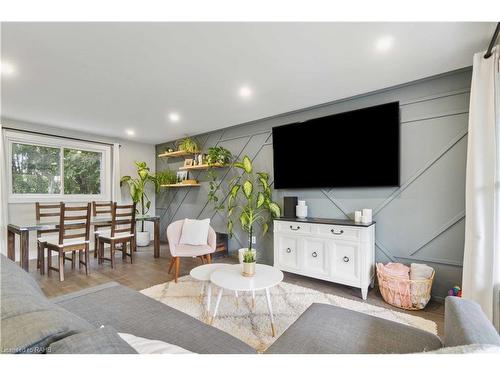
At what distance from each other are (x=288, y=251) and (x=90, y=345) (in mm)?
2612

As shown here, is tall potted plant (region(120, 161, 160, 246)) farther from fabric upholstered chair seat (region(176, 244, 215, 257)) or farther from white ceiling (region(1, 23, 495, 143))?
fabric upholstered chair seat (region(176, 244, 215, 257))

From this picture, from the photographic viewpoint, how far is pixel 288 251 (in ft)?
9.95

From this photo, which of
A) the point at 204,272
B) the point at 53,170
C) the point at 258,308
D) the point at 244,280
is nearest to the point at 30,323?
the point at 244,280

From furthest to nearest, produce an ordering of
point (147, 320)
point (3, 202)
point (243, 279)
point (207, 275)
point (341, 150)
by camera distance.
Answer: point (3, 202), point (341, 150), point (207, 275), point (243, 279), point (147, 320)

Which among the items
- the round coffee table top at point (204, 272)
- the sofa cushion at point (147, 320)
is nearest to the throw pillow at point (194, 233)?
the round coffee table top at point (204, 272)

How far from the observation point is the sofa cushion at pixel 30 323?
2.00 feet

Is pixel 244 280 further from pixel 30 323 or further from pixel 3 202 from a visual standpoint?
pixel 3 202

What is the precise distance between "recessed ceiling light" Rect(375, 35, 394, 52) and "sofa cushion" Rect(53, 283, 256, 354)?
2190 mm

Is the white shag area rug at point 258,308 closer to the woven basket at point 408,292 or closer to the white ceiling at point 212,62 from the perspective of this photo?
the woven basket at point 408,292

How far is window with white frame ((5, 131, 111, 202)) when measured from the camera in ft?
12.7

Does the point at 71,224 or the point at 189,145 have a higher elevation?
the point at 189,145

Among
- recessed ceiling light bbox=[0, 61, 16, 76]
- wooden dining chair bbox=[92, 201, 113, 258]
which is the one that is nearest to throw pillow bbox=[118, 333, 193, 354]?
recessed ceiling light bbox=[0, 61, 16, 76]

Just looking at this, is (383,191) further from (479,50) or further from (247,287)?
(247,287)

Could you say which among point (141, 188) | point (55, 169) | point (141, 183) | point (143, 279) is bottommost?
point (143, 279)
